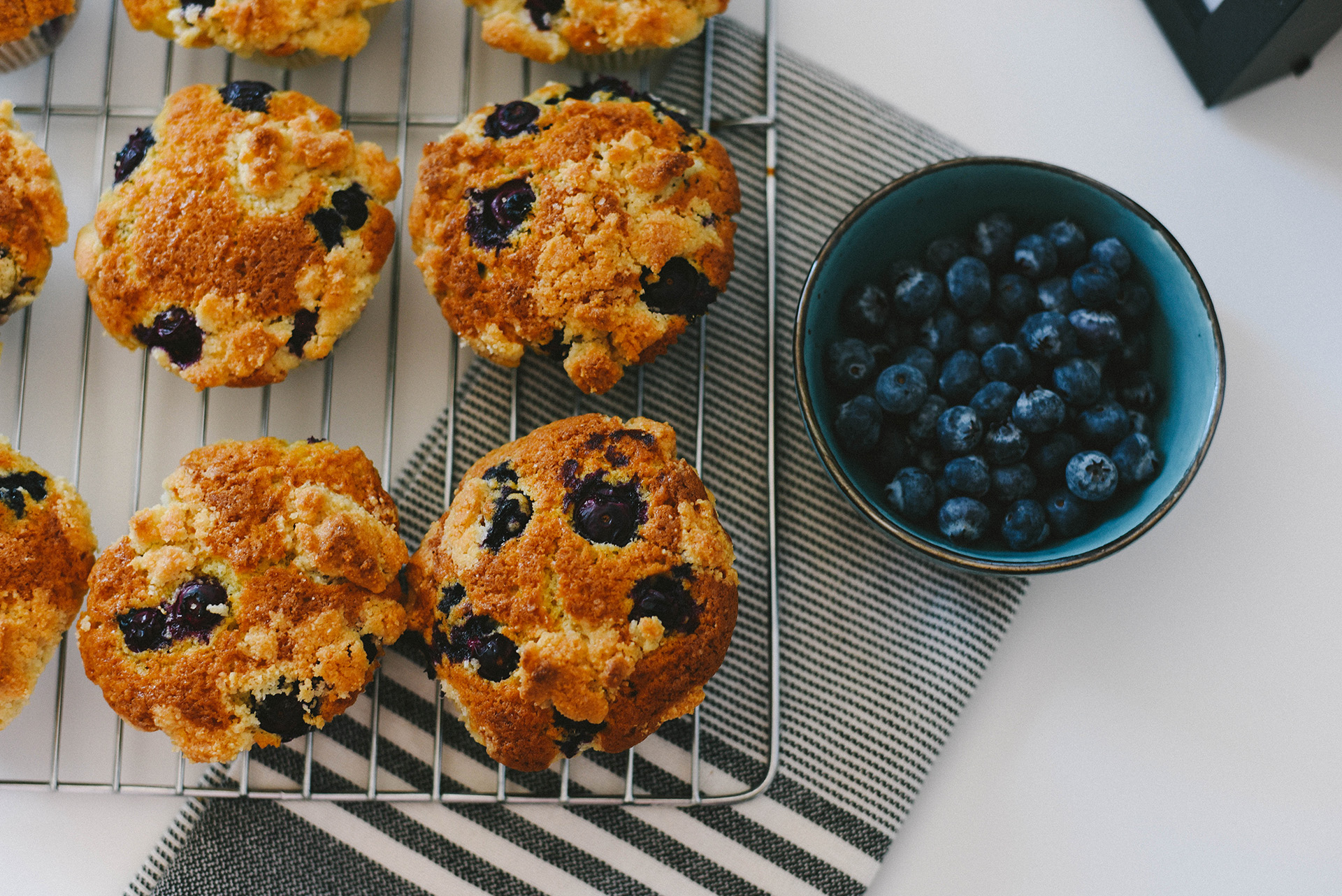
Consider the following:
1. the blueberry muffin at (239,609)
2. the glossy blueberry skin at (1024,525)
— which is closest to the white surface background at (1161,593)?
the glossy blueberry skin at (1024,525)

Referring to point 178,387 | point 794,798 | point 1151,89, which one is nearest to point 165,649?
point 178,387

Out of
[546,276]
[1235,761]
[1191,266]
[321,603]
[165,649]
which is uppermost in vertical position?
[1191,266]

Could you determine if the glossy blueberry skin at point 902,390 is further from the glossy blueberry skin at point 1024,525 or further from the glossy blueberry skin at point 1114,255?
the glossy blueberry skin at point 1114,255

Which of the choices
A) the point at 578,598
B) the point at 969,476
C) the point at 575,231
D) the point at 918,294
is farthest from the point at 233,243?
the point at 969,476

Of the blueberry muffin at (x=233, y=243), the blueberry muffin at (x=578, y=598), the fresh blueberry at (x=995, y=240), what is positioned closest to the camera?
the blueberry muffin at (x=578, y=598)

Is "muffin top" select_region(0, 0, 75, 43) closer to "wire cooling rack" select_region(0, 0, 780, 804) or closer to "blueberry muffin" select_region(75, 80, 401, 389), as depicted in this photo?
Result: "wire cooling rack" select_region(0, 0, 780, 804)

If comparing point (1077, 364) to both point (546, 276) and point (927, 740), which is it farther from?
point (546, 276)
